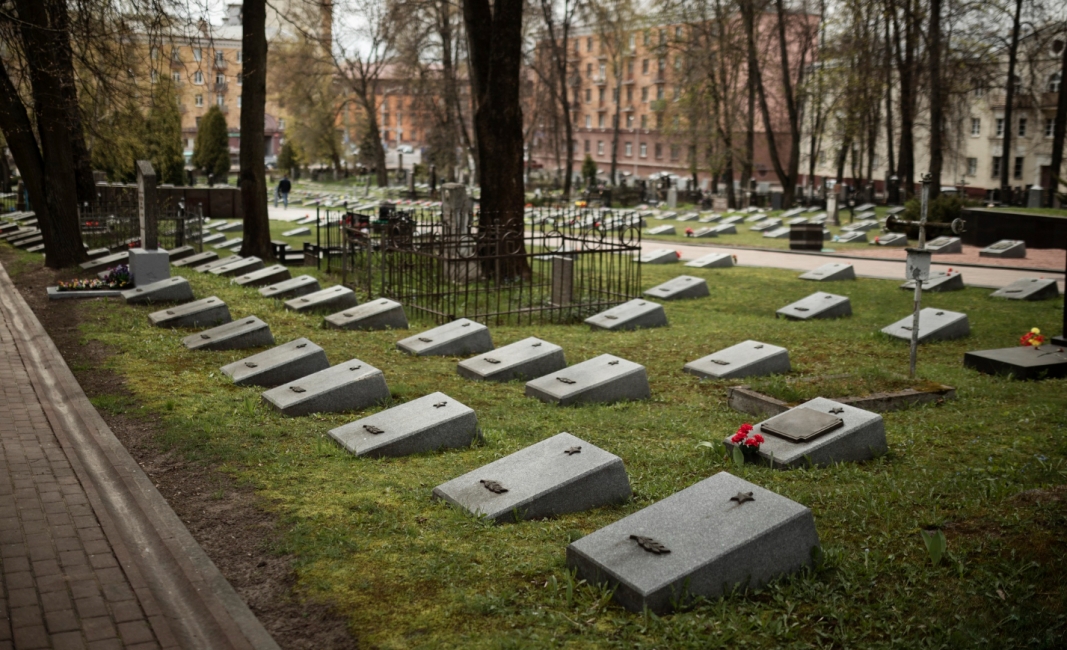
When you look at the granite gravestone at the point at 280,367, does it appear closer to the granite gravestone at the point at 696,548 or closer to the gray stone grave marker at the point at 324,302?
the gray stone grave marker at the point at 324,302

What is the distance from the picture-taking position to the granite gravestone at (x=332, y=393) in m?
8.52

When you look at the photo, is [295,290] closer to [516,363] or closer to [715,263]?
[516,363]

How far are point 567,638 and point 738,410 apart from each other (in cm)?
462

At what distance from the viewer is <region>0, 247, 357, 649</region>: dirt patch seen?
4.69 metres

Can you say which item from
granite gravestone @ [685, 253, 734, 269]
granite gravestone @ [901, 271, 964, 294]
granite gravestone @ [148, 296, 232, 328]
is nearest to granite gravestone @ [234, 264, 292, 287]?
granite gravestone @ [148, 296, 232, 328]

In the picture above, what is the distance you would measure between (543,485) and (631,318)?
7476 mm

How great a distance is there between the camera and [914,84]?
105ft

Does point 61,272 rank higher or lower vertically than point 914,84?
lower

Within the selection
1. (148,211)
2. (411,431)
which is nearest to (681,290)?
(148,211)

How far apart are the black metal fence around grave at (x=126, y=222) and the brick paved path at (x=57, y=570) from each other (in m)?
15.3

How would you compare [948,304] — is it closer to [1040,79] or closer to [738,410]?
[738,410]

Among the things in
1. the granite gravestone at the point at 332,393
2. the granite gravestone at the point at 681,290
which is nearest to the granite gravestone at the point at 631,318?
the granite gravestone at the point at 681,290

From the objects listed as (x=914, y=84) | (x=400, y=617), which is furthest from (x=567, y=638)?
(x=914, y=84)

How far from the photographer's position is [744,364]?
32.8 feet
